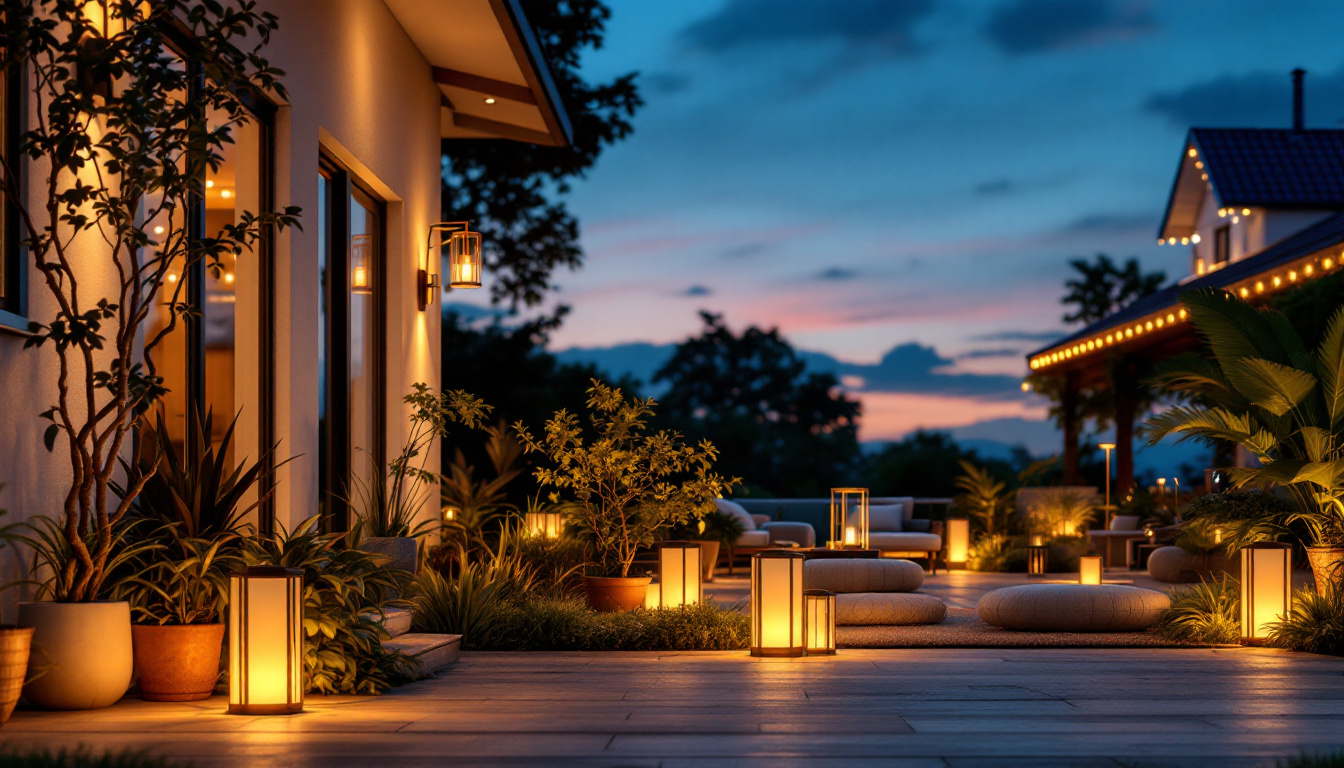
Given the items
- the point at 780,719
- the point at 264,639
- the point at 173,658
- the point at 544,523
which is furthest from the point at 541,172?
the point at 780,719

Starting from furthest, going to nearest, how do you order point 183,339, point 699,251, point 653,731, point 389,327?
point 699,251 < point 389,327 < point 183,339 < point 653,731

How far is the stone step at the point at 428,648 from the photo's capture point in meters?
5.84

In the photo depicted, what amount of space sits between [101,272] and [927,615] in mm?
5602

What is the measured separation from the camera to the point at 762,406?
3659cm

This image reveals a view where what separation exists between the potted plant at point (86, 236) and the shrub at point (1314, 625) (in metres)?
5.80

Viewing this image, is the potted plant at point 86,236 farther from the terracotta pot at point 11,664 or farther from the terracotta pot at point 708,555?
the terracotta pot at point 708,555

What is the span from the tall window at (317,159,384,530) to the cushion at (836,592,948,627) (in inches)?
133

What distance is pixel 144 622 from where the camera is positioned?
16.3 feet

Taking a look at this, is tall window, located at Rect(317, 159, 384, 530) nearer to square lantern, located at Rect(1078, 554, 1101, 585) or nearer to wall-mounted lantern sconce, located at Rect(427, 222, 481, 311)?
wall-mounted lantern sconce, located at Rect(427, 222, 481, 311)

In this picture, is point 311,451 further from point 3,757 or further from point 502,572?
point 3,757

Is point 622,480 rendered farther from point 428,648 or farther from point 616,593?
point 428,648

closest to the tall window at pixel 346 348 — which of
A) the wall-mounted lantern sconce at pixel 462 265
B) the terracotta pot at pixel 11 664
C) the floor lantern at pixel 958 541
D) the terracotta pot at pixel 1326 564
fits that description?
the wall-mounted lantern sconce at pixel 462 265

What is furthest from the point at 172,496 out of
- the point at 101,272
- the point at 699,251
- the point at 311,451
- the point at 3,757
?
the point at 699,251

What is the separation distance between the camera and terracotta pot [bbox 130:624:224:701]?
4.91m
